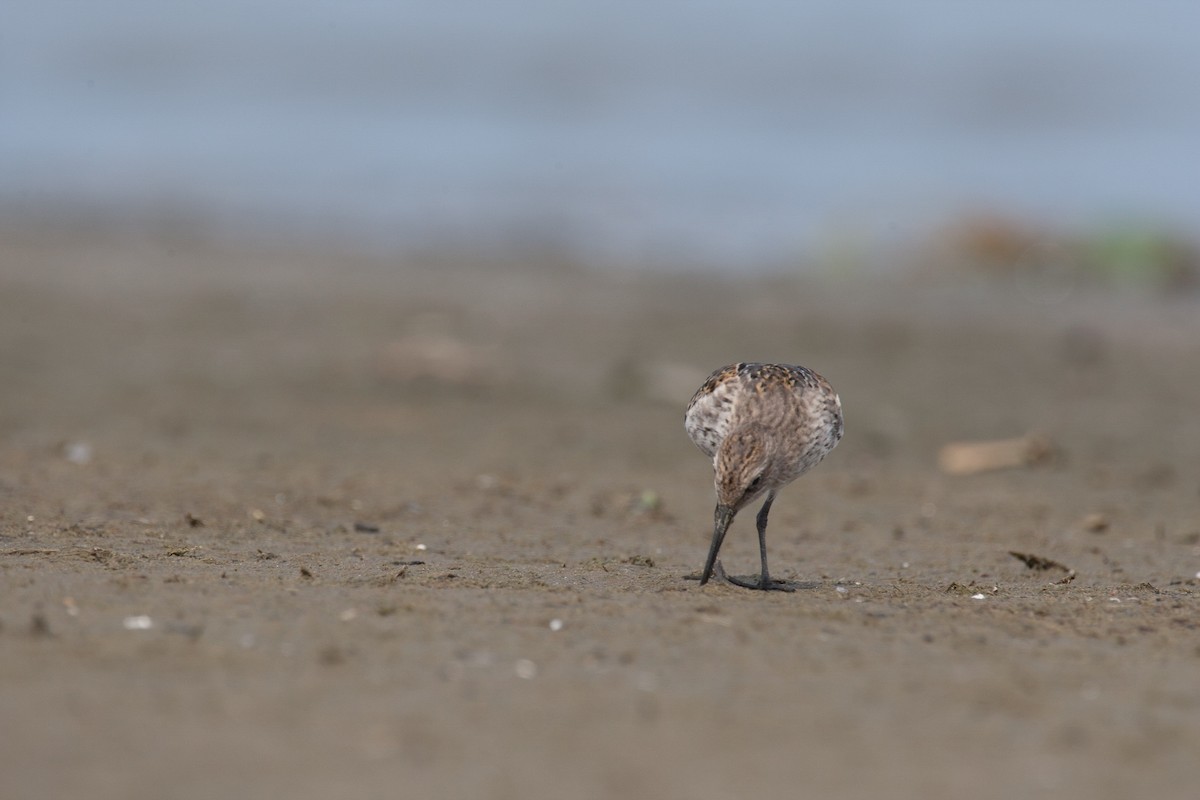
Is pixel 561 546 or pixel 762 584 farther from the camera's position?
pixel 561 546

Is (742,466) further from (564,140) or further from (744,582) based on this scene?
(564,140)

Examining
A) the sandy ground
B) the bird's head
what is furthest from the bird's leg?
the bird's head

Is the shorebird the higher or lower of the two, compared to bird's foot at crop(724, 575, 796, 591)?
higher

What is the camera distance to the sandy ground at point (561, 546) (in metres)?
4.58

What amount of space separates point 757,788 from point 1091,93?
3436 centimetres

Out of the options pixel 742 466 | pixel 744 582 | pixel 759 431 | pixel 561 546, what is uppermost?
pixel 759 431

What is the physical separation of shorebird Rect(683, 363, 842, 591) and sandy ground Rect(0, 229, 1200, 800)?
0.40 m

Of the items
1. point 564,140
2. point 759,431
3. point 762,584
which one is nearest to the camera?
point 759,431

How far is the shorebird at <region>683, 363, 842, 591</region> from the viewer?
675 cm

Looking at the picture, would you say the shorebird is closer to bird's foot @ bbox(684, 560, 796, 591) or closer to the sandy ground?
bird's foot @ bbox(684, 560, 796, 591)

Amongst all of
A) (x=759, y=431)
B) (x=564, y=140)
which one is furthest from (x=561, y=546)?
(x=564, y=140)

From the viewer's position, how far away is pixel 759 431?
6895 mm

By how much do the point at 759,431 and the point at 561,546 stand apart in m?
1.57

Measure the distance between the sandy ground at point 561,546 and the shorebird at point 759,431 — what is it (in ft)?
1.30
